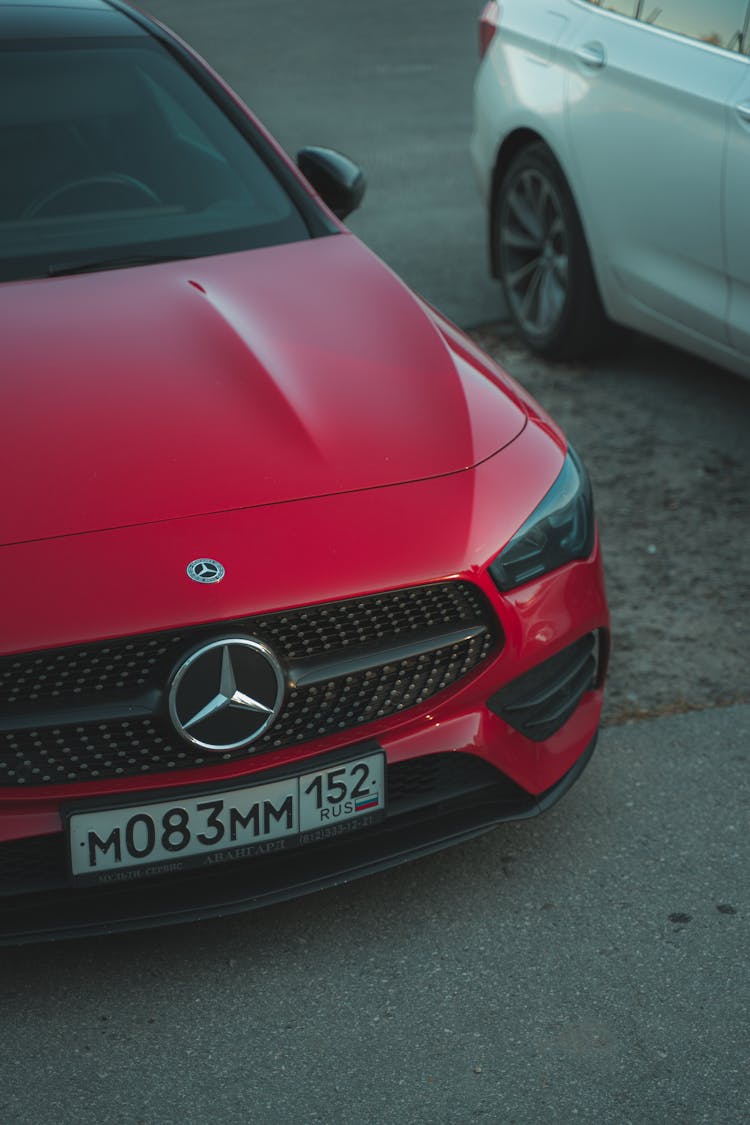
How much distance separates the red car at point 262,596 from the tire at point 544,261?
7.13 feet

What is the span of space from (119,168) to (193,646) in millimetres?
1799

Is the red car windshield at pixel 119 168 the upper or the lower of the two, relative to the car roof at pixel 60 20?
lower

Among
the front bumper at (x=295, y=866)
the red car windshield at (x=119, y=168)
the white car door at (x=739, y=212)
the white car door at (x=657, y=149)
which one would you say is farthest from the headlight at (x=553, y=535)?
the white car door at (x=657, y=149)

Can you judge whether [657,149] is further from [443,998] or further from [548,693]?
[443,998]

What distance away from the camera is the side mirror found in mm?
4184

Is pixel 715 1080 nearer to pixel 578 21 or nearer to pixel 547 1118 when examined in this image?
pixel 547 1118

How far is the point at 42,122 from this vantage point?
3.94 meters

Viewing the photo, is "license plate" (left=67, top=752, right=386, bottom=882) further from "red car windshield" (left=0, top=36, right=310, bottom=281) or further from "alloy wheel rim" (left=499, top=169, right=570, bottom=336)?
"alloy wheel rim" (left=499, top=169, right=570, bottom=336)

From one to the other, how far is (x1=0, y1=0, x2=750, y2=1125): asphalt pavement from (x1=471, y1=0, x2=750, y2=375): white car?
5.71ft

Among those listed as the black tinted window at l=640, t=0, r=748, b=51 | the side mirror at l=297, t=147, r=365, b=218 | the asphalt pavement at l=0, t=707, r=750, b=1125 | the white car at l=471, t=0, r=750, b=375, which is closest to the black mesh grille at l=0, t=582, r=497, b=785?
the asphalt pavement at l=0, t=707, r=750, b=1125

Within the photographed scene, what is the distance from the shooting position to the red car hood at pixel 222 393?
2.80 meters

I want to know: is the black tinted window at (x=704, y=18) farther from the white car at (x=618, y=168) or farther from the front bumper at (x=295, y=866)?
the front bumper at (x=295, y=866)

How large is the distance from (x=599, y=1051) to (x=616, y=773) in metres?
0.90

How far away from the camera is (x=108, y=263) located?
11.9ft
